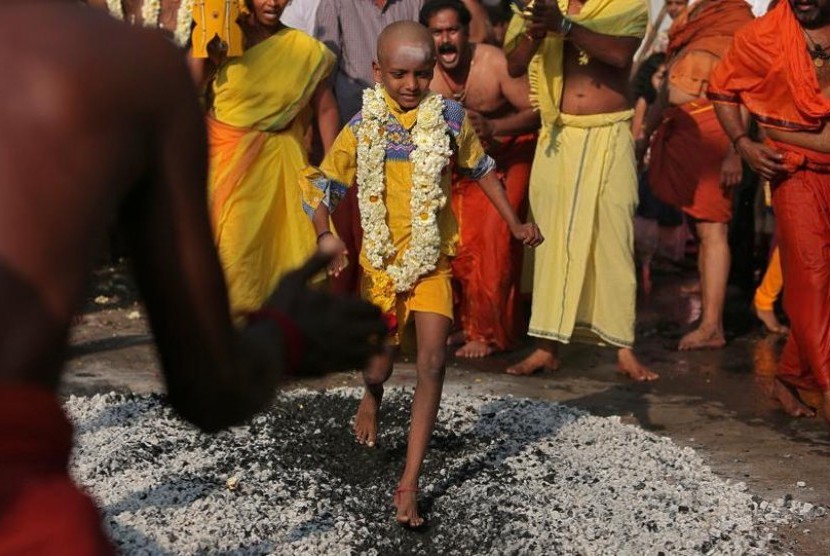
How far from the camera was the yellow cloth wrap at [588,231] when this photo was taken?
782cm

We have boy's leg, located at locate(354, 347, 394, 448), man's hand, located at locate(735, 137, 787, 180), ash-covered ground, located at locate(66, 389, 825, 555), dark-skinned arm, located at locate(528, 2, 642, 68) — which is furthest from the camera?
dark-skinned arm, located at locate(528, 2, 642, 68)

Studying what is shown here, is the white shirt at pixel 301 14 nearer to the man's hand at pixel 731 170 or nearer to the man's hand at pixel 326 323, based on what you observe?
the man's hand at pixel 731 170

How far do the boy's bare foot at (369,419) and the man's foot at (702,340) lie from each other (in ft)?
11.2

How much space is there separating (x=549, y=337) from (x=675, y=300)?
9.69 ft

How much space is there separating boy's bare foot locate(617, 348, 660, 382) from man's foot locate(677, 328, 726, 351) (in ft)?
2.78

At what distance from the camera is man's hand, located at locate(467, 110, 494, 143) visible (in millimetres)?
7602

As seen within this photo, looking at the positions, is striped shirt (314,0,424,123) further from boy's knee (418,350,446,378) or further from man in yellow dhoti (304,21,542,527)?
boy's knee (418,350,446,378)

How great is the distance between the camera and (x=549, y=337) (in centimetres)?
792

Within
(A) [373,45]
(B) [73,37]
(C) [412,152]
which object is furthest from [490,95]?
(B) [73,37]

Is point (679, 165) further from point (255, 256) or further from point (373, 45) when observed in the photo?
point (255, 256)

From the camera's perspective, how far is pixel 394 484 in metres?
5.62

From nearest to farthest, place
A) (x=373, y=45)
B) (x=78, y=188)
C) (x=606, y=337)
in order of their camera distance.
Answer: (x=78, y=188) < (x=606, y=337) < (x=373, y=45)

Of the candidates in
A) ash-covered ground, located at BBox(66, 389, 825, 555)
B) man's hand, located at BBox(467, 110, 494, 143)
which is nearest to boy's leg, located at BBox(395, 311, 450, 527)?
ash-covered ground, located at BBox(66, 389, 825, 555)

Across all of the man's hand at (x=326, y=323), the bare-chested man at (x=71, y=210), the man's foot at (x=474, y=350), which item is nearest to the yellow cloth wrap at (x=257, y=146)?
the man's foot at (x=474, y=350)
